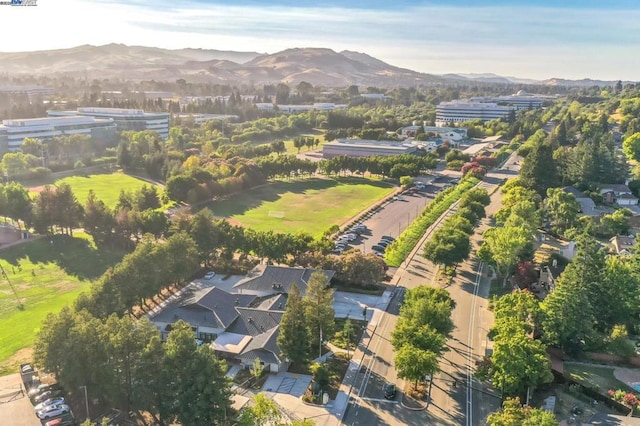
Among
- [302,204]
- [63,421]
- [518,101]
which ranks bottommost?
[63,421]

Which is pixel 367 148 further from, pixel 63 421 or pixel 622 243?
pixel 63 421

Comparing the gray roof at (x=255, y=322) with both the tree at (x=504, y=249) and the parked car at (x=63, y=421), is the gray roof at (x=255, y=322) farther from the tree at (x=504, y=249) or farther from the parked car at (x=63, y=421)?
the tree at (x=504, y=249)

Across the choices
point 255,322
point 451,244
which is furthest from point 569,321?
point 255,322

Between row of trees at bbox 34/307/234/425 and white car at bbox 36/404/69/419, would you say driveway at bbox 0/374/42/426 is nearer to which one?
white car at bbox 36/404/69/419

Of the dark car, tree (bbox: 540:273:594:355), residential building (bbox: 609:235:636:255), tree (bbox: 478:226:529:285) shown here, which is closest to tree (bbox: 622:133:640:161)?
residential building (bbox: 609:235:636:255)

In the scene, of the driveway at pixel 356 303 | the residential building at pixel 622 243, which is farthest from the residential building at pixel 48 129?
the residential building at pixel 622 243

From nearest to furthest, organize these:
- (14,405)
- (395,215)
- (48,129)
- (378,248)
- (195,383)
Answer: (195,383) < (14,405) < (378,248) < (395,215) < (48,129)
